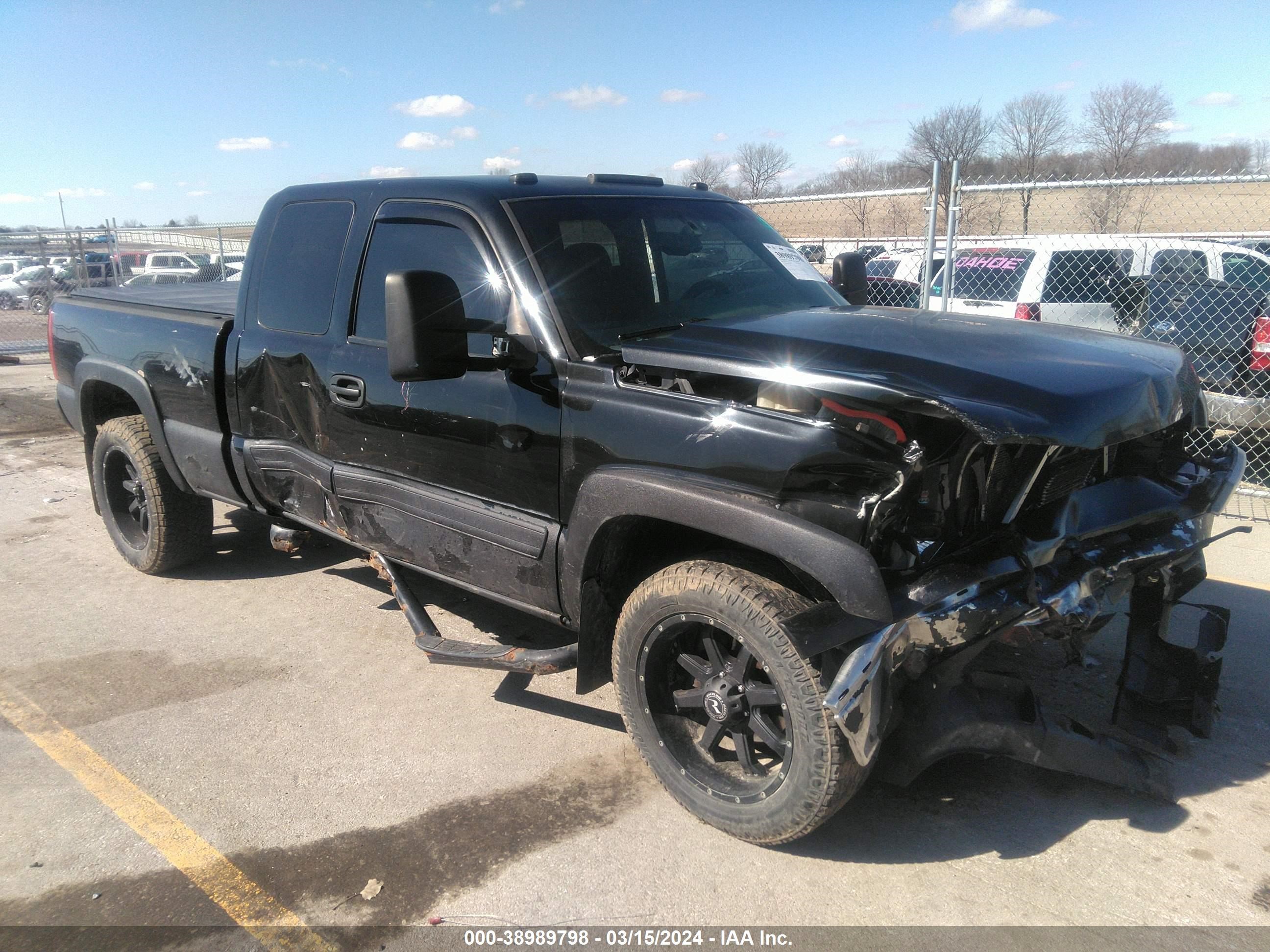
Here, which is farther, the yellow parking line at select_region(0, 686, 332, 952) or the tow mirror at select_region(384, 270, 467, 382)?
the tow mirror at select_region(384, 270, 467, 382)

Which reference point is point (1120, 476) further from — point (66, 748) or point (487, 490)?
point (66, 748)

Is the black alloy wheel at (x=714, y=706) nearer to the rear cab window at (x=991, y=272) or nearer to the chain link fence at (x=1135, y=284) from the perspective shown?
the chain link fence at (x=1135, y=284)

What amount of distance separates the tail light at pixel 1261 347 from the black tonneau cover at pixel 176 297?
7165mm

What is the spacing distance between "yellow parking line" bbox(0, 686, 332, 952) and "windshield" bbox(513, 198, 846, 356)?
1953 millimetres

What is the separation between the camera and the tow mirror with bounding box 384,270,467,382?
2986 millimetres

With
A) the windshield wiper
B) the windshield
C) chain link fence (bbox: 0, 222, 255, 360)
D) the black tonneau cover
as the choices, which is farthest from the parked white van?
chain link fence (bbox: 0, 222, 255, 360)

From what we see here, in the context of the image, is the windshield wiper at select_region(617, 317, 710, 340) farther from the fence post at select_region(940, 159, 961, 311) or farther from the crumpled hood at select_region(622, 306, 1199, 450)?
the fence post at select_region(940, 159, 961, 311)

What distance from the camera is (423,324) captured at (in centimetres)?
300

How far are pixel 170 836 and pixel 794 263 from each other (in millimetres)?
3292

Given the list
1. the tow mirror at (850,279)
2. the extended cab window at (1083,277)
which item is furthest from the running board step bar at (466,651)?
the extended cab window at (1083,277)

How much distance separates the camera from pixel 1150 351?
3.30 metres

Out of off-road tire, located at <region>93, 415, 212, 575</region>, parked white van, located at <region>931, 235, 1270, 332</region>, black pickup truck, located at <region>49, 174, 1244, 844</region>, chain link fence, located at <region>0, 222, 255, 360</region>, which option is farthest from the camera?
chain link fence, located at <region>0, 222, 255, 360</region>

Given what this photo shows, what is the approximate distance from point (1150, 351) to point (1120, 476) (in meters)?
0.49

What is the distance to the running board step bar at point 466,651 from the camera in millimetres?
3350
